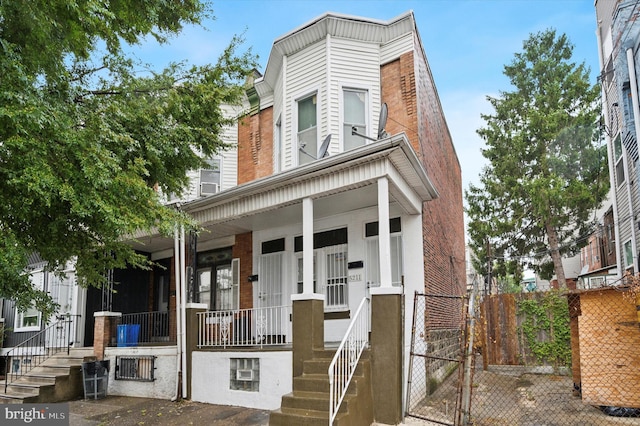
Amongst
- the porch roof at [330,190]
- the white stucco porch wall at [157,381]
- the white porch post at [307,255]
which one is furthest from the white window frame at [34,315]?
the white porch post at [307,255]

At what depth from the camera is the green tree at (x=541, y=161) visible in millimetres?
18047

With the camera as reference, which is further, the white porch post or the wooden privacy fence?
the wooden privacy fence

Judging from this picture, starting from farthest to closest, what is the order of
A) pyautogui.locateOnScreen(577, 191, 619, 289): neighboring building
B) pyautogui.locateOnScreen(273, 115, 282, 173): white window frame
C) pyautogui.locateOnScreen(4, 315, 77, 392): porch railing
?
1. pyautogui.locateOnScreen(577, 191, 619, 289): neighboring building
2. pyautogui.locateOnScreen(273, 115, 282, 173): white window frame
3. pyautogui.locateOnScreen(4, 315, 77, 392): porch railing

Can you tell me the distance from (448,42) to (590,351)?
10.7 m

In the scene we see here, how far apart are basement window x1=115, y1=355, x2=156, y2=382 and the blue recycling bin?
19.1 inches

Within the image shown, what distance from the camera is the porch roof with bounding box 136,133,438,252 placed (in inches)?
305

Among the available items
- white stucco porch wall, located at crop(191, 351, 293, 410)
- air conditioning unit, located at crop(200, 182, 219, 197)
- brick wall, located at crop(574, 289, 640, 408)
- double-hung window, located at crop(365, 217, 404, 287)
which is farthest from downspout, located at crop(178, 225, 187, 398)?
brick wall, located at crop(574, 289, 640, 408)

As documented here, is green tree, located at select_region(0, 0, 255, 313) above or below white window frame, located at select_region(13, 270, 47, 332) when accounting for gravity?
above

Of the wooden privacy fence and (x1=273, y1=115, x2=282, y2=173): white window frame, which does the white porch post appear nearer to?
(x1=273, y1=115, x2=282, y2=173): white window frame

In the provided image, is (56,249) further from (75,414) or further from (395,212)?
(395,212)

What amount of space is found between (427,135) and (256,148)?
4972 mm

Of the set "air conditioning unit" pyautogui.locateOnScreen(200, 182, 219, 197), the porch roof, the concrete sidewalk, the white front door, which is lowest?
the concrete sidewalk

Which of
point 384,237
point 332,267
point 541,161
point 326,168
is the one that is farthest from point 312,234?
point 541,161

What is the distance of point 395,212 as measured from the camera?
32.2ft
